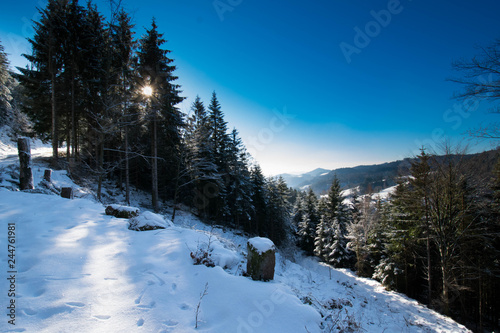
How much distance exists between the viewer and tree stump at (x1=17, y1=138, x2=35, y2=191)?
7.50 meters

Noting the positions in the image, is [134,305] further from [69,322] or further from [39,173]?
[39,173]

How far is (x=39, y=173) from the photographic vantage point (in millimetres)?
10406

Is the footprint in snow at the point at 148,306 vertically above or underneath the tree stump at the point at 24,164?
underneath

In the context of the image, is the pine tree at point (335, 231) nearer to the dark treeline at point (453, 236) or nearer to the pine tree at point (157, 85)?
the dark treeline at point (453, 236)

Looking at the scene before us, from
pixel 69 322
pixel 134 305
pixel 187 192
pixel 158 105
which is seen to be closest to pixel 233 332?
pixel 134 305

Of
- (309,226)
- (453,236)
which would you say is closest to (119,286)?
(453,236)

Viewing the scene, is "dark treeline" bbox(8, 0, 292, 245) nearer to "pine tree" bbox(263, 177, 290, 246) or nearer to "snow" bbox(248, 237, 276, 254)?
"snow" bbox(248, 237, 276, 254)

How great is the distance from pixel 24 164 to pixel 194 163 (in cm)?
830

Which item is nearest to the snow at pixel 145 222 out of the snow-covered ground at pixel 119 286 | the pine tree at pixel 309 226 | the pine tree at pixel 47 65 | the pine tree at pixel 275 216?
the snow-covered ground at pixel 119 286

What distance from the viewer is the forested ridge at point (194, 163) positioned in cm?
1053

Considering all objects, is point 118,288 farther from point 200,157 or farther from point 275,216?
point 275,216

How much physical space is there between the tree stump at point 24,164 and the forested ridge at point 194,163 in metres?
2.43

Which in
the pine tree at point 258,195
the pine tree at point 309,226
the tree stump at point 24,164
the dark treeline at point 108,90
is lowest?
the pine tree at point 309,226

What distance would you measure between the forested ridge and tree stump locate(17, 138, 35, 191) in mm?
2430
